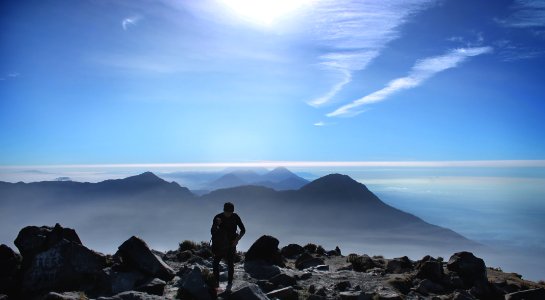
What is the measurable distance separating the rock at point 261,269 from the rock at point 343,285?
122 inches

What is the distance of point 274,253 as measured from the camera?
72.4ft

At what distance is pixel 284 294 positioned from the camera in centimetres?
1500

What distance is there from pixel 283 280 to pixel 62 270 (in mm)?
8815

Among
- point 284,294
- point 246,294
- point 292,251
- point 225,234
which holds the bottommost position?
point 292,251

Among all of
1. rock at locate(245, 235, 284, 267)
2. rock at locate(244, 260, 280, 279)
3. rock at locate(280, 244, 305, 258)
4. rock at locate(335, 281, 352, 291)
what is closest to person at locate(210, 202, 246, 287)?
rock at locate(244, 260, 280, 279)

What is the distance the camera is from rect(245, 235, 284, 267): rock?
21.7 m

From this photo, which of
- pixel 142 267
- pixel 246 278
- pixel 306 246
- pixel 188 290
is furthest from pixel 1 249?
pixel 306 246

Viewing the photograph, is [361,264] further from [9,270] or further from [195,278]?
[9,270]

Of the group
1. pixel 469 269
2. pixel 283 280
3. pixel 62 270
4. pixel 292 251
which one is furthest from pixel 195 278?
pixel 292 251

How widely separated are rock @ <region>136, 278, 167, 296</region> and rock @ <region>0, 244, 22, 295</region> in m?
4.60

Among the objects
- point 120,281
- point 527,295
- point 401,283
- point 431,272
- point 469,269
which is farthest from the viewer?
point 469,269

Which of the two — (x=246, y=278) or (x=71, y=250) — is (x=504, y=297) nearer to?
(x=246, y=278)

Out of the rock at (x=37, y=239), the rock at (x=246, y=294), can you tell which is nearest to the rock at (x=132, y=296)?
the rock at (x=246, y=294)

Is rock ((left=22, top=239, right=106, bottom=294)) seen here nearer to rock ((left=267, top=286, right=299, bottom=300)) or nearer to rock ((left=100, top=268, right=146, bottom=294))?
rock ((left=100, top=268, right=146, bottom=294))
